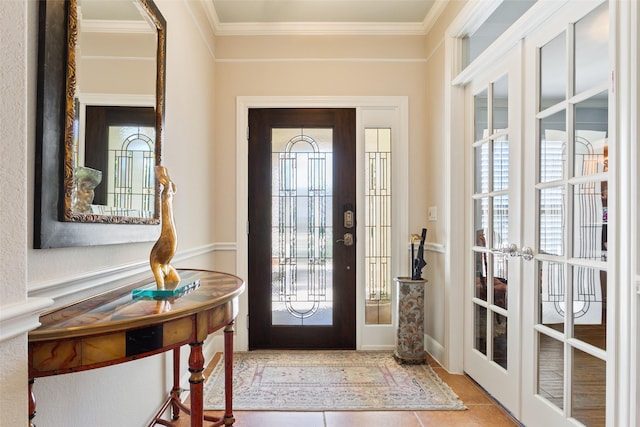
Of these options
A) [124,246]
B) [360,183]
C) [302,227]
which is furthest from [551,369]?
[124,246]

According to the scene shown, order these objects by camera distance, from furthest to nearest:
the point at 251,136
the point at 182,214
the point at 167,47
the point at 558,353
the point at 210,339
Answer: the point at 251,136, the point at 210,339, the point at 182,214, the point at 167,47, the point at 558,353

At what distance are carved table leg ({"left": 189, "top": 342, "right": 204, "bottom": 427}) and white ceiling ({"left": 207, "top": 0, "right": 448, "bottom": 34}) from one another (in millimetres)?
2558

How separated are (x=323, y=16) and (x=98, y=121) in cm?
218

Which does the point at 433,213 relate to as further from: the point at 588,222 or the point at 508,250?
the point at 588,222

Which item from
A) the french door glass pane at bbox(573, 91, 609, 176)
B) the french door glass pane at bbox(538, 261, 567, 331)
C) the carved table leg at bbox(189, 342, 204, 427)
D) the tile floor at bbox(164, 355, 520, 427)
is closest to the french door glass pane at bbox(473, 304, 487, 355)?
the tile floor at bbox(164, 355, 520, 427)

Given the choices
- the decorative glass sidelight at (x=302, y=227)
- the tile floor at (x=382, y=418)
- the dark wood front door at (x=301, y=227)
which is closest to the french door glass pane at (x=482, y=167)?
the dark wood front door at (x=301, y=227)

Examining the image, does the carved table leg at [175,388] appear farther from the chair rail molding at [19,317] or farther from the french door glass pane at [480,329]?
the french door glass pane at [480,329]

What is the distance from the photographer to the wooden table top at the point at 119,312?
83cm

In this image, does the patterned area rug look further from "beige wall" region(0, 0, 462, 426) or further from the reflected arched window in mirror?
the reflected arched window in mirror

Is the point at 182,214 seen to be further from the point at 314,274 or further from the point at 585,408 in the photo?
the point at 585,408

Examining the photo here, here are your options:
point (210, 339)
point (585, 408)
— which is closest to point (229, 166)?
point (210, 339)
